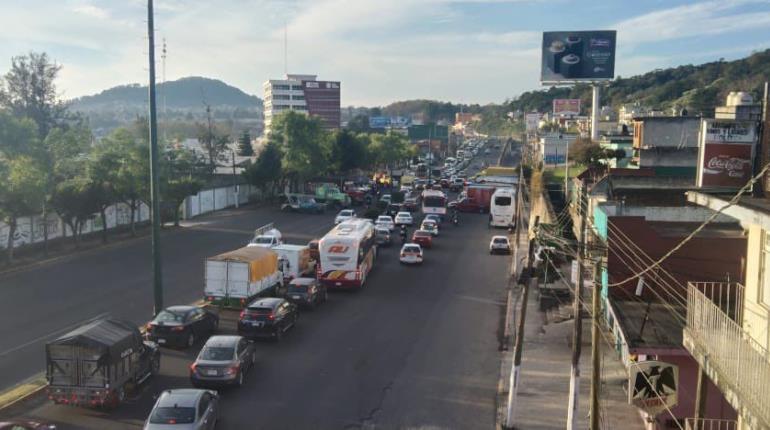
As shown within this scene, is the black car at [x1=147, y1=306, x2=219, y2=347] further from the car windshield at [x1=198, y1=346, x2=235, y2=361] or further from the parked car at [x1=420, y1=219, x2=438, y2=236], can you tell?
the parked car at [x1=420, y1=219, x2=438, y2=236]

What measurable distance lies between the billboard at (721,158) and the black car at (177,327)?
15132mm

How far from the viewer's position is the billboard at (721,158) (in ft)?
60.3

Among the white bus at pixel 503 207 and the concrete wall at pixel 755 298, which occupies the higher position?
the concrete wall at pixel 755 298

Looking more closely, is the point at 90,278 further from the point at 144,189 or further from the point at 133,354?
the point at 133,354

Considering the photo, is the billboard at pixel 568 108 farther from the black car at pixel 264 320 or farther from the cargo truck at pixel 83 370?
the cargo truck at pixel 83 370

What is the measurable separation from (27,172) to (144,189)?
10.8 m

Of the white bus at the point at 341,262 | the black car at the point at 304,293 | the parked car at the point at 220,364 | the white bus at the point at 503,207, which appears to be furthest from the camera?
the white bus at the point at 503,207

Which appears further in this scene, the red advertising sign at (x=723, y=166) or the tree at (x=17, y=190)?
the tree at (x=17, y=190)

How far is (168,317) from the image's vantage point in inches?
854

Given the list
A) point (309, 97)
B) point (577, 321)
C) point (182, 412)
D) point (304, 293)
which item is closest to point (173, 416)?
point (182, 412)

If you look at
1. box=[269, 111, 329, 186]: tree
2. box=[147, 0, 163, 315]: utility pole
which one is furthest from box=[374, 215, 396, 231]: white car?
box=[147, 0, 163, 315]: utility pole

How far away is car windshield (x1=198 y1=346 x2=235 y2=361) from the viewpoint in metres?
18.1

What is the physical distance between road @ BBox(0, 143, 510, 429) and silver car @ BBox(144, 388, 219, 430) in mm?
1316

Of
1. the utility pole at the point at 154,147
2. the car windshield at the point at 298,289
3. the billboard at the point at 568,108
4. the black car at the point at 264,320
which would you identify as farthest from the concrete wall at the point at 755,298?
the billboard at the point at 568,108
